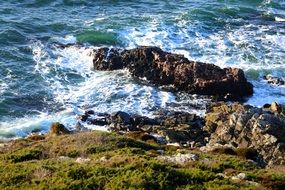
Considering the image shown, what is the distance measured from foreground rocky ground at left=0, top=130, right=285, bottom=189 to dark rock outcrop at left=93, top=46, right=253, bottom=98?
1760 cm

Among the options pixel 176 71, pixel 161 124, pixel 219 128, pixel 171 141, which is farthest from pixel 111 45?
pixel 171 141

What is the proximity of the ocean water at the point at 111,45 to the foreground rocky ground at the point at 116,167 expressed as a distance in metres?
11.7

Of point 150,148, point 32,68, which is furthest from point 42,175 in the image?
point 32,68

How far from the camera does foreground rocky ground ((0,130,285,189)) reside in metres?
18.3

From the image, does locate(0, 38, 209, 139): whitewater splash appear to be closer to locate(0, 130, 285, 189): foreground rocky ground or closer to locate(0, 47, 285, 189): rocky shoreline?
locate(0, 47, 285, 189): rocky shoreline

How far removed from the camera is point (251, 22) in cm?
5988

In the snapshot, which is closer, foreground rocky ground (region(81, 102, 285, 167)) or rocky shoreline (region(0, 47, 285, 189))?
rocky shoreline (region(0, 47, 285, 189))

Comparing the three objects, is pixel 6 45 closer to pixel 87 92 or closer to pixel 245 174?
pixel 87 92

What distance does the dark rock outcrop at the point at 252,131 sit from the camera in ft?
98.6

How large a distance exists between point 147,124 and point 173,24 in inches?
944

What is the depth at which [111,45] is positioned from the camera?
50969 mm

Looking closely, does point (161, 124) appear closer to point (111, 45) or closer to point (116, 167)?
point (116, 167)

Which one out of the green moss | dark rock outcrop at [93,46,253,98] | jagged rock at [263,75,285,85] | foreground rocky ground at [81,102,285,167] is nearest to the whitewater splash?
dark rock outcrop at [93,46,253,98]

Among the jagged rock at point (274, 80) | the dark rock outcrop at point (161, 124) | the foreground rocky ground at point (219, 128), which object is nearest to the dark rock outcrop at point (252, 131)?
the foreground rocky ground at point (219, 128)
